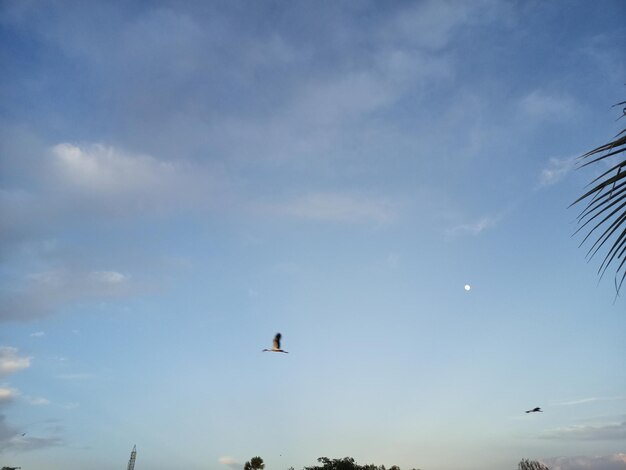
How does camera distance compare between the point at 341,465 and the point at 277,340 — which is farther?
the point at 341,465

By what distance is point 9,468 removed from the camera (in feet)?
322

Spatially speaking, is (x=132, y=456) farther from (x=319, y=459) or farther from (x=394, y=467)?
(x=394, y=467)

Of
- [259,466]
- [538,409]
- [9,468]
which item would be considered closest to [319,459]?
[259,466]

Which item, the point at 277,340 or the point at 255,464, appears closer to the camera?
the point at 277,340

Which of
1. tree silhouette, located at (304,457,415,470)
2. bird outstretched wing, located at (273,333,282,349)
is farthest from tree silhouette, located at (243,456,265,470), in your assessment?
bird outstretched wing, located at (273,333,282,349)

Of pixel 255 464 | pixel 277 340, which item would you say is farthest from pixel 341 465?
pixel 277 340

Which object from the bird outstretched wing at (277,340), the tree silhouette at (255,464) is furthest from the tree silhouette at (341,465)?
the bird outstretched wing at (277,340)

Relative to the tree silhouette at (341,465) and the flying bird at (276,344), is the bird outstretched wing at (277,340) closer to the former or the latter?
the flying bird at (276,344)

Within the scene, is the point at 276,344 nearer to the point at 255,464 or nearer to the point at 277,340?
the point at 277,340

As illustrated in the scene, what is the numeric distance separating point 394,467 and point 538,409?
46709 mm

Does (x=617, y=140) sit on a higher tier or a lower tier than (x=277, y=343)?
lower

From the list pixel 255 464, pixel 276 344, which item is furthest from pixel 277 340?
pixel 255 464

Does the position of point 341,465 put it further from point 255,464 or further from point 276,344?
point 276,344

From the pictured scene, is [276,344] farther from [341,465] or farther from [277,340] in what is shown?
[341,465]
